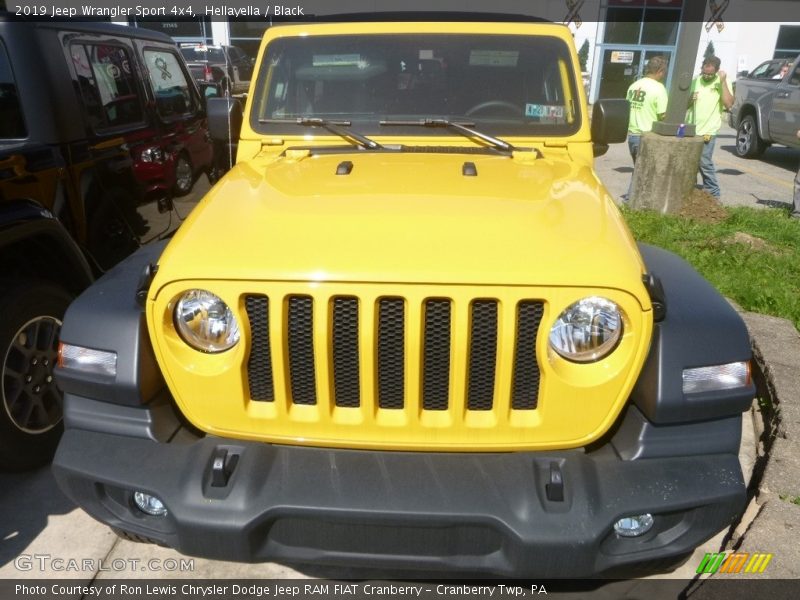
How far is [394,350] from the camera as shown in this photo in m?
2.00

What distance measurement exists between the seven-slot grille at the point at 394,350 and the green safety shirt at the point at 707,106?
7968 mm

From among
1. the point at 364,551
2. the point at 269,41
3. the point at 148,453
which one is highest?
the point at 269,41

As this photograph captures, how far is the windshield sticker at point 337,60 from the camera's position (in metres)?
3.35

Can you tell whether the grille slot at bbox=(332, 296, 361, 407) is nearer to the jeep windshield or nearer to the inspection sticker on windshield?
the jeep windshield

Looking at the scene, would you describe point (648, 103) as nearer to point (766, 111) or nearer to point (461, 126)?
point (766, 111)

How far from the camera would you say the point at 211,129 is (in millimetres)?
3500

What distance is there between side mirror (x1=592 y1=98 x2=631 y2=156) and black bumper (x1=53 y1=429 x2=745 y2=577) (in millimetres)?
1906

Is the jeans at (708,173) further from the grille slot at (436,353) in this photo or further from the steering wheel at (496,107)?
the grille slot at (436,353)

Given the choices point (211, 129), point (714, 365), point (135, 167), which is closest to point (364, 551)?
point (714, 365)

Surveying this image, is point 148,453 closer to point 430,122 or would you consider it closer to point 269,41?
point 430,122

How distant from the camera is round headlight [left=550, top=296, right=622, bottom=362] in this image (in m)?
1.98

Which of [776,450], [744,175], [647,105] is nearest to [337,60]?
[776,450]

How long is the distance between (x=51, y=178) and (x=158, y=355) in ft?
5.47

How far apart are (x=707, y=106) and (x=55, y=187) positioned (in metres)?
8.12
